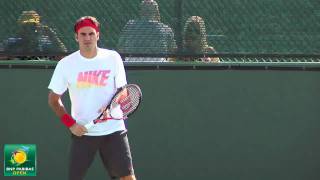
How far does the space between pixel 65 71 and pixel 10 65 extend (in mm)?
1730

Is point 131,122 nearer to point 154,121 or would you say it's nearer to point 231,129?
point 154,121

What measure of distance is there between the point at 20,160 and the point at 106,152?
6.07 feet

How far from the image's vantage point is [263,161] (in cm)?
755

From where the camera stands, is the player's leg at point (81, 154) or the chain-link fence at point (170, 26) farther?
the chain-link fence at point (170, 26)

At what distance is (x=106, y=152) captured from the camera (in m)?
5.86

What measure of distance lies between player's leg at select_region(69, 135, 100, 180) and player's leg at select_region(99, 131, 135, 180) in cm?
10

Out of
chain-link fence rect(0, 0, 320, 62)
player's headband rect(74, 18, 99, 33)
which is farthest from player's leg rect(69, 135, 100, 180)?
chain-link fence rect(0, 0, 320, 62)

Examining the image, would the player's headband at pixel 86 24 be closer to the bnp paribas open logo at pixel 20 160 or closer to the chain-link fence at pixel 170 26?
the chain-link fence at pixel 170 26

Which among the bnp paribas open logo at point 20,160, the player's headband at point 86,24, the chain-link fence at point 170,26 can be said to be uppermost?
the chain-link fence at point 170,26

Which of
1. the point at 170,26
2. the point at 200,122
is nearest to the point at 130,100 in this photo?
the point at 200,122

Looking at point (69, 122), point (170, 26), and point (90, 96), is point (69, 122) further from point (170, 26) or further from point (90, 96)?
point (170, 26)

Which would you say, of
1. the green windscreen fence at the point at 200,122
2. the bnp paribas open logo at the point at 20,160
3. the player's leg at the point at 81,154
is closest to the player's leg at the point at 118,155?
the player's leg at the point at 81,154

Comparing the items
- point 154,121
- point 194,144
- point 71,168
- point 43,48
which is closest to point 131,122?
point 154,121

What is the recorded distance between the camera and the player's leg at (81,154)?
19.0 ft
